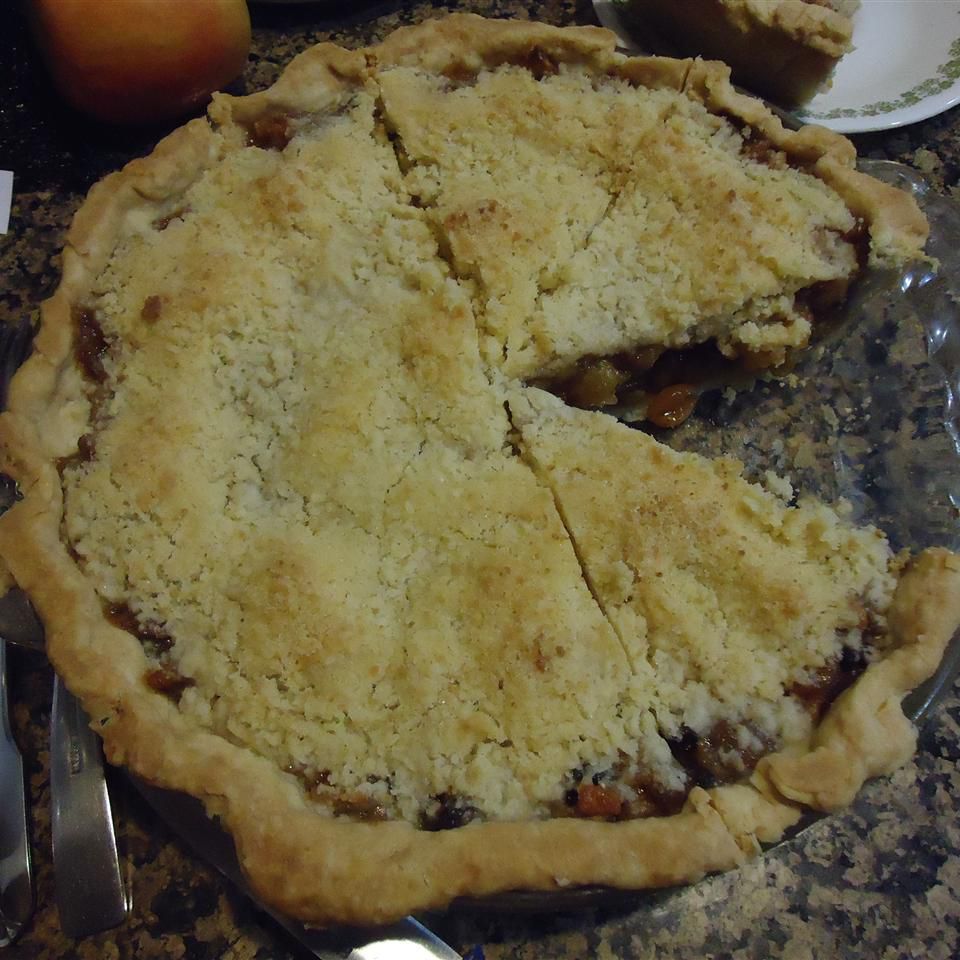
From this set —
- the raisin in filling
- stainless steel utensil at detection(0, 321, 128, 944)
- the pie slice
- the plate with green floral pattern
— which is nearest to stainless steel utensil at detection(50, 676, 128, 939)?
stainless steel utensil at detection(0, 321, 128, 944)

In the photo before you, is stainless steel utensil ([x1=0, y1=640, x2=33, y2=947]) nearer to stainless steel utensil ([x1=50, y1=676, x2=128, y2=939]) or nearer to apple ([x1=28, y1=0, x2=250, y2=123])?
stainless steel utensil ([x1=50, y1=676, x2=128, y2=939])

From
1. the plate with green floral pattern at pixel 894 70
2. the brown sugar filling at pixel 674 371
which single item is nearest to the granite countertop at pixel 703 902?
the brown sugar filling at pixel 674 371

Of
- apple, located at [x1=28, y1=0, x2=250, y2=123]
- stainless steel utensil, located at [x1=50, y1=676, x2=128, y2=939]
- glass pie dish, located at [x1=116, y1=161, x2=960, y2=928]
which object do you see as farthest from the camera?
apple, located at [x1=28, y1=0, x2=250, y2=123]

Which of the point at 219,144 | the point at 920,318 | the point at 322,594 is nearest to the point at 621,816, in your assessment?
the point at 322,594

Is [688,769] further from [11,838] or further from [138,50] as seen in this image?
[138,50]

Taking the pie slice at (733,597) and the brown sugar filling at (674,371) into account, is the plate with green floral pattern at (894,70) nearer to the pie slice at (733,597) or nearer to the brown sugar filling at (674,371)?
the brown sugar filling at (674,371)

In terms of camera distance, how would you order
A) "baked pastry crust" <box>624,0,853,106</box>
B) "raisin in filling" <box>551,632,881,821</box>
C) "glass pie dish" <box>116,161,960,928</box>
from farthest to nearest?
"baked pastry crust" <box>624,0,853,106</box>, "glass pie dish" <box>116,161,960,928</box>, "raisin in filling" <box>551,632,881,821</box>

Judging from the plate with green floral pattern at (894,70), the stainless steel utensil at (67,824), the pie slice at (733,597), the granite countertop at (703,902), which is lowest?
the granite countertop at (703,902)
